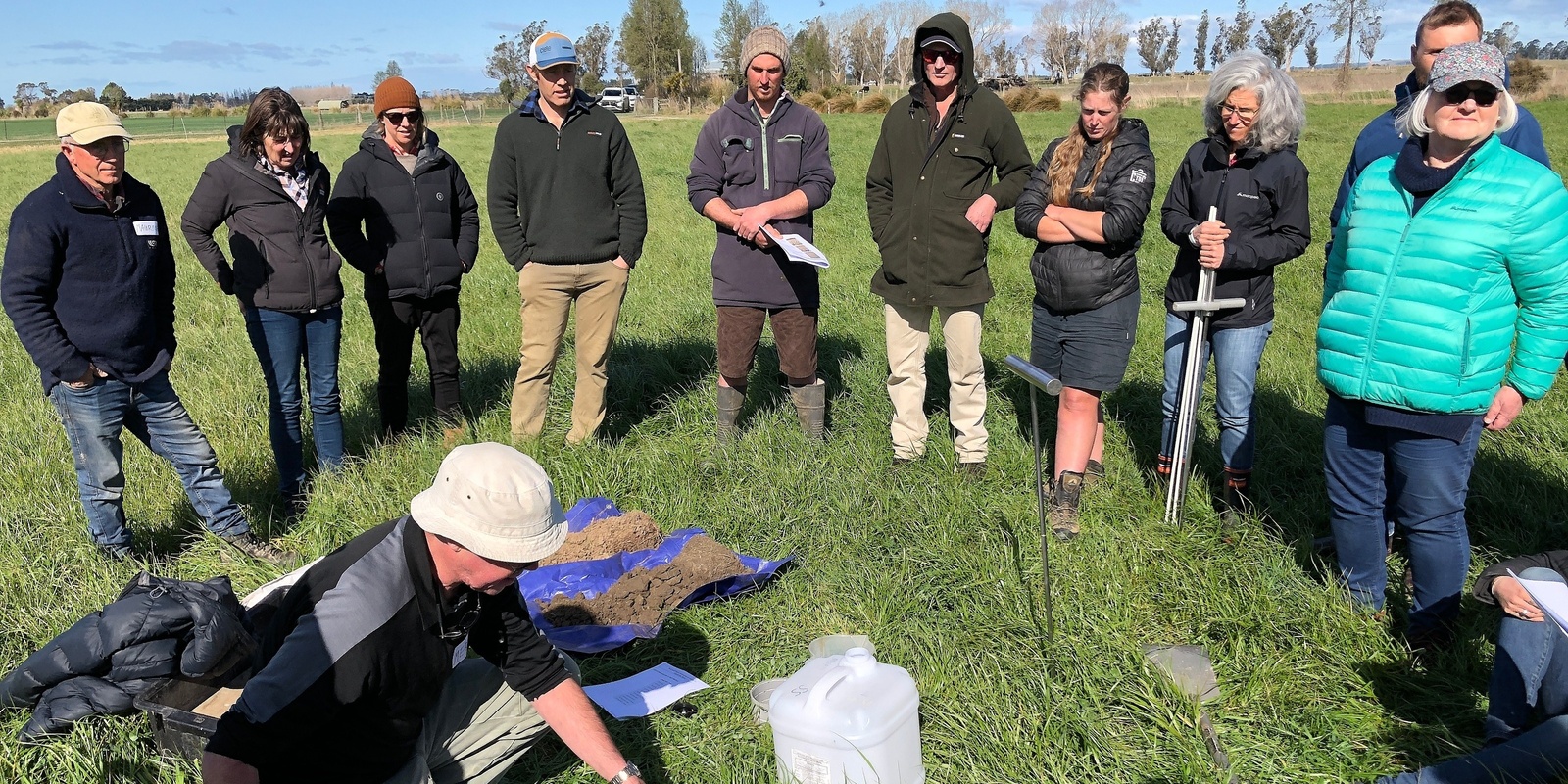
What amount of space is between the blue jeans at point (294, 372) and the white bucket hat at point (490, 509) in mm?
3106

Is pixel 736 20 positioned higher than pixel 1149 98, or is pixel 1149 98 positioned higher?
pixel 736 20

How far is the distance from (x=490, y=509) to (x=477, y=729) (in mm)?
1061

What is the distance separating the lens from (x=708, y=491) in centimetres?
499

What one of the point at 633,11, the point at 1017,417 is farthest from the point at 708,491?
the point at 633,11

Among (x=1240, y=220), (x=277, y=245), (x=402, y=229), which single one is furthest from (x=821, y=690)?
(x=402, y=229)

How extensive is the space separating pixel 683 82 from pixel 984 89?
64168 millimetres

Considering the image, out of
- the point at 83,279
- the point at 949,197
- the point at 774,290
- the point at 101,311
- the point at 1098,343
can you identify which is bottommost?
the point at 1098,343

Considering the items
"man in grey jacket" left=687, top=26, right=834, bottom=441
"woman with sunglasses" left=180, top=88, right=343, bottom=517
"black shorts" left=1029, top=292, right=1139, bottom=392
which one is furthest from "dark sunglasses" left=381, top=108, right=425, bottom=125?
"black shorts" left=1029, top=292, right=1139, bottom=392

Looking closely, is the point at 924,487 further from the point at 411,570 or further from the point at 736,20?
the point at 736,20

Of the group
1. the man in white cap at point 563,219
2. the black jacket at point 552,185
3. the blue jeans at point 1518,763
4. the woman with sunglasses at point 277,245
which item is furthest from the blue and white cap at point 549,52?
the blue jeans at point 1518,763

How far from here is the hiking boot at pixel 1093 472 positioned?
4777mm

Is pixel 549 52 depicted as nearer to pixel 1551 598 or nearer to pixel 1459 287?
pixel 1459 287

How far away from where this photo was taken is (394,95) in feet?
17.6

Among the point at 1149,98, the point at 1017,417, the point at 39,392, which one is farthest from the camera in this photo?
the point at 1149,98
